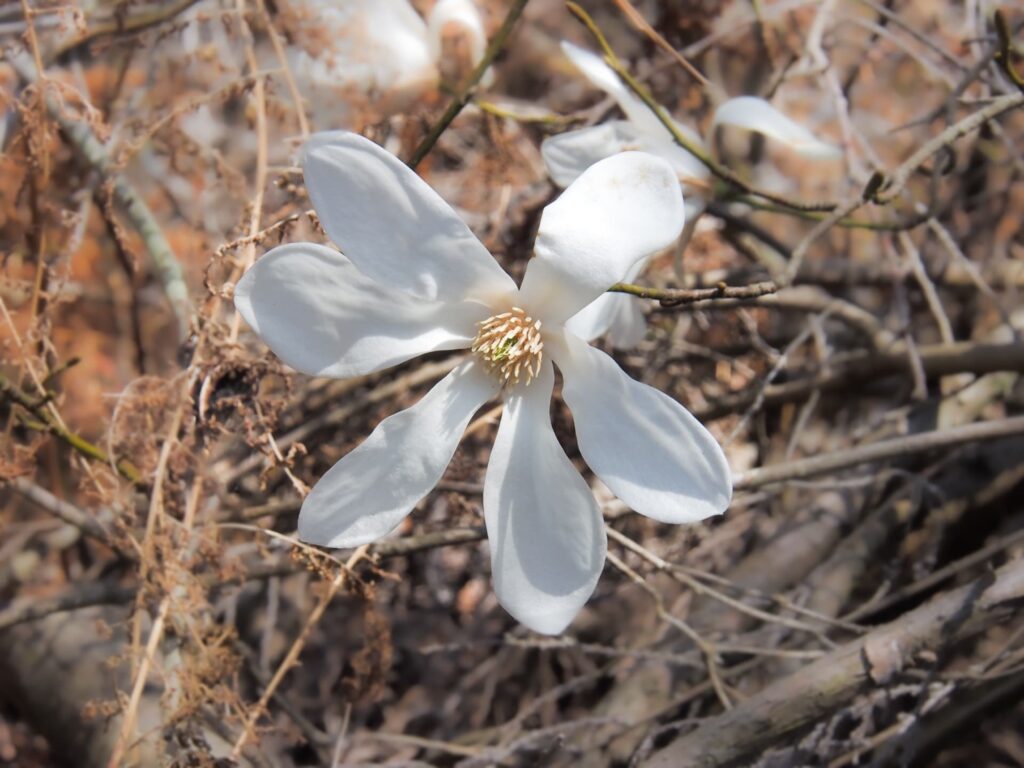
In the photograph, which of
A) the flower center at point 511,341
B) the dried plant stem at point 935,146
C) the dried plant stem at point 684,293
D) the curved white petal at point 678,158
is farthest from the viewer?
the curved white petal at point 678,158

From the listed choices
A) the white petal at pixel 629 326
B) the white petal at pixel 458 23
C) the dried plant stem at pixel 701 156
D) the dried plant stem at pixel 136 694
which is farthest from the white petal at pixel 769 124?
the dried plant stem at pixel 136 694

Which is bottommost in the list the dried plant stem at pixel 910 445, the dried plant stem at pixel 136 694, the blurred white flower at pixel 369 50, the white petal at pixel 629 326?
the dried plant stem at pixel 136 694

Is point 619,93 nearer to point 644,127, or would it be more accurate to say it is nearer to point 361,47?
point 644,127

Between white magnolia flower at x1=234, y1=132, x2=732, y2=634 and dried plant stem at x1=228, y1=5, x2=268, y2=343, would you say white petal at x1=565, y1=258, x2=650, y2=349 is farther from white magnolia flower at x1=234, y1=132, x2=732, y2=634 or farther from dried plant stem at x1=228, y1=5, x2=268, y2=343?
dried plant stem at x1=228, y1=5, x2=268, y2=343

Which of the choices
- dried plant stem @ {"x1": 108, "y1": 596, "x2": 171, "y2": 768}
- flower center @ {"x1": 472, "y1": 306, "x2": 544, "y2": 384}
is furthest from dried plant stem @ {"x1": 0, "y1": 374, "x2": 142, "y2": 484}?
flower center @ {"x1": 472, "y1": 306, "x2": 544, "y2": 384}

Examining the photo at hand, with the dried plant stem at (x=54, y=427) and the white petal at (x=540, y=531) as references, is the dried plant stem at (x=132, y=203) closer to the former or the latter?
the dried plant stem at (x=54, y=427)

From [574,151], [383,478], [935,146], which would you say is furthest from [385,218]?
[935,146]
